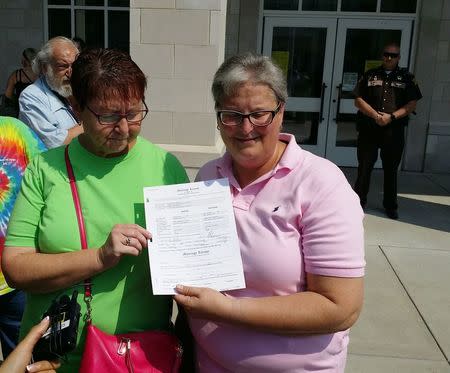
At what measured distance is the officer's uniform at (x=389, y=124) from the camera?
233 inches

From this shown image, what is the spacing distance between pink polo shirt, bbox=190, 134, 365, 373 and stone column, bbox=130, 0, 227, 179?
10.5ft

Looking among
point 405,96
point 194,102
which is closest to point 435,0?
point 405,96

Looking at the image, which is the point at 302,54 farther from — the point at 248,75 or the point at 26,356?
the point at 26,356

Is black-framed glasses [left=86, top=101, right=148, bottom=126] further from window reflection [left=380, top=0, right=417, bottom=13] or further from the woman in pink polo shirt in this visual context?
window reflection [left=380, top=0, right=417, bottom=13]

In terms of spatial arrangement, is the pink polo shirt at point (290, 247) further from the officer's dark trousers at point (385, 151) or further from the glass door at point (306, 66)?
the glass door at point (306, 66)

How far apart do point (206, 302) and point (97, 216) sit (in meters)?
0.46

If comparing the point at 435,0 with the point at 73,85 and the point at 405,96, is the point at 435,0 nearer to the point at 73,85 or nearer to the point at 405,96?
the point at 405,96

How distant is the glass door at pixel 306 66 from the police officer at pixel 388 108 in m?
2.35

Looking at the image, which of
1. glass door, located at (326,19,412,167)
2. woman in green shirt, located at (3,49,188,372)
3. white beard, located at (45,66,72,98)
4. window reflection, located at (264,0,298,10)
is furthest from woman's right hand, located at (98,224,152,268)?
window reflection, located at (264,0,298,10)

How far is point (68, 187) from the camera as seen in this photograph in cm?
160

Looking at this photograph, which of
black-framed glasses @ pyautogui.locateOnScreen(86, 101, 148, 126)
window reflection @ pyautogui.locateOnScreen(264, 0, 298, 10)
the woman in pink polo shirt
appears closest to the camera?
the woman in pink polo shirt

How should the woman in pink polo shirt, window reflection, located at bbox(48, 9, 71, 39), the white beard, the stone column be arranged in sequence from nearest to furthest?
the woman in pink polo shirt → the white beard → the stone column → window reflection, located at bbox(48, 9, 71, 39)

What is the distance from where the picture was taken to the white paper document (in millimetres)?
1471

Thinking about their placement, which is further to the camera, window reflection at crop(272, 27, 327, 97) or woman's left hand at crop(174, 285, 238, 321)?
window reflection at crop(272, 27, 327, 97)
